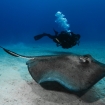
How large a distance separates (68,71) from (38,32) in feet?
189

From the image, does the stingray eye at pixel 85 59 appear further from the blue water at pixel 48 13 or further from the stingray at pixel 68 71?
the blue water at pixel 48 13

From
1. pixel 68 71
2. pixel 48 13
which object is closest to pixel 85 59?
pixel 68 71

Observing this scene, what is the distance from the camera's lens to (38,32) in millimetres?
59906

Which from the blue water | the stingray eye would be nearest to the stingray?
the stingray eye

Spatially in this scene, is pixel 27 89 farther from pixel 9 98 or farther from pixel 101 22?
pixel 101 22

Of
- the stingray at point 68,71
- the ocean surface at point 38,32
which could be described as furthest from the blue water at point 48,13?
the stingray at point 68,71

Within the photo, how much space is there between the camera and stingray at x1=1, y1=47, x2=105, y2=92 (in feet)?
9.41

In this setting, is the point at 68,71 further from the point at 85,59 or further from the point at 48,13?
the point at 48,13

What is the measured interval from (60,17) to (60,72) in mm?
18448

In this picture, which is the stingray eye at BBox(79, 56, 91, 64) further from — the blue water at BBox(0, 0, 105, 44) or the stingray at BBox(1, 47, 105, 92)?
the blue water at BBox(0, 0, 105, 44)

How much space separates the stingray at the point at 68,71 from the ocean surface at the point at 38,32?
53 cm

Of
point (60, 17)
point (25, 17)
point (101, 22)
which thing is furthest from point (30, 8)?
point (60, 17)

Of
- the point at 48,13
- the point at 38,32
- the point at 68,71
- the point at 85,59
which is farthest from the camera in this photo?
the point at 48,13

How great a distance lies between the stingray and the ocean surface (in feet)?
1.75
